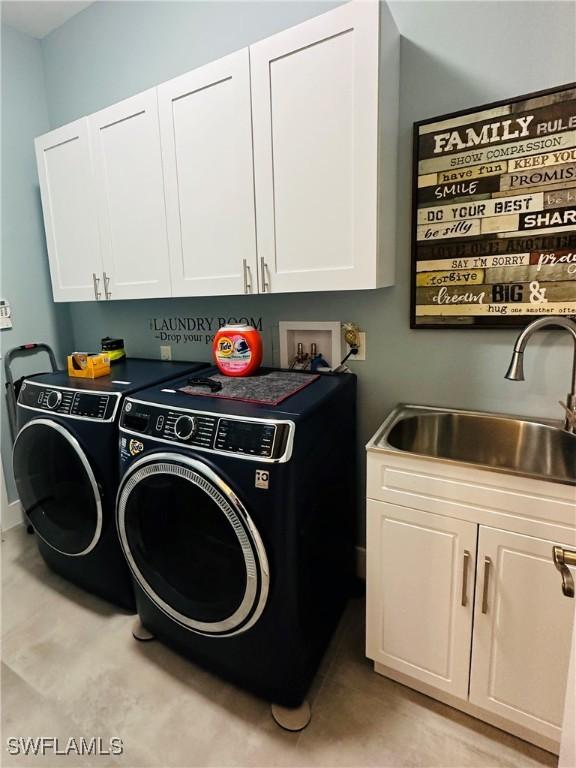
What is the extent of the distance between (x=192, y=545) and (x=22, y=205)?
2.23 metres

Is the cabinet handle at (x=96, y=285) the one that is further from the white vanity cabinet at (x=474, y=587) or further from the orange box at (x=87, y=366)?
the white vanity cabinet at (x=474, y=587)

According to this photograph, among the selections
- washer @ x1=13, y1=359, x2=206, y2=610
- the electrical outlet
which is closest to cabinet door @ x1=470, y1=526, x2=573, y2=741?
the electrical outlet

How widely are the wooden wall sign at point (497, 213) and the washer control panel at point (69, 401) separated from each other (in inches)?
50.2

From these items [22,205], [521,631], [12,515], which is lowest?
[12,515]

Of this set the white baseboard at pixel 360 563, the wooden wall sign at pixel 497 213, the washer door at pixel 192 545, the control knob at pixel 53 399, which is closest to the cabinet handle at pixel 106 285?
the control knob at pixel 53 399

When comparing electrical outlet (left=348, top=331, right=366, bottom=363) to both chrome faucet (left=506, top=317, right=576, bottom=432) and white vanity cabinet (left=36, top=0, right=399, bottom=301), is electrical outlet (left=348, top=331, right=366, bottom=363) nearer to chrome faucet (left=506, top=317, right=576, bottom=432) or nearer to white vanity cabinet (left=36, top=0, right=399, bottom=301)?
white vanity cabinet (left=36, top=0, right=399, bottom=301)

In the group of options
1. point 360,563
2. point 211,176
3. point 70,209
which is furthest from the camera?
point 70,209

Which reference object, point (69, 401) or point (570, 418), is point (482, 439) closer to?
point (570, 418)

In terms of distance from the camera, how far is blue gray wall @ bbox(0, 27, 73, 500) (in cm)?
227

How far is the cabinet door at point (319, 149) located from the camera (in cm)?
124

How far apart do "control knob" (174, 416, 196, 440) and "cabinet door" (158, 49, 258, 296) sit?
583 mm

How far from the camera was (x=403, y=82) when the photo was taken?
1.46 meters

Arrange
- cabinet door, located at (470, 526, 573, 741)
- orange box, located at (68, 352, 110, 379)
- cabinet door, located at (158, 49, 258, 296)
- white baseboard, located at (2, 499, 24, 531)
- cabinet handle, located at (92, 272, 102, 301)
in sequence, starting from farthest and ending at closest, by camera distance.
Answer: white baseboard, located at (2, 499, 24, 531)
cabinet handle, located at (92, 272, 102, 301)
orange box, located at (68, 352, 110, 379)
cabinet door, located at (158, 49, 258, 296)
cabinet door, located at (470, 526, 573, 741)

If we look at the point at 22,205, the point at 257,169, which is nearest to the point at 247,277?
the point at 257,169
